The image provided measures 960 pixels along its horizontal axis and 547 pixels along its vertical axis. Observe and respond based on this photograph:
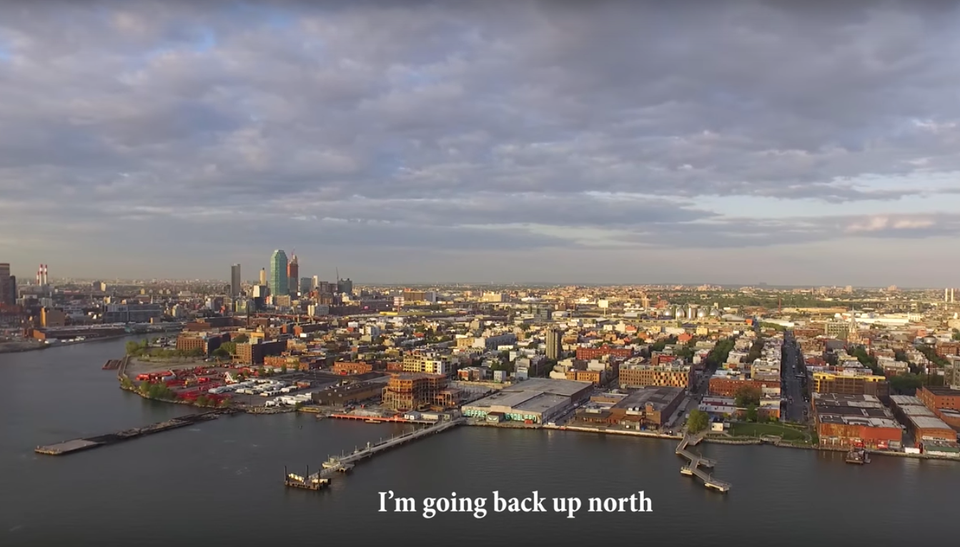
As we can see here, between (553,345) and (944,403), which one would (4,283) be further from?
(944,403)

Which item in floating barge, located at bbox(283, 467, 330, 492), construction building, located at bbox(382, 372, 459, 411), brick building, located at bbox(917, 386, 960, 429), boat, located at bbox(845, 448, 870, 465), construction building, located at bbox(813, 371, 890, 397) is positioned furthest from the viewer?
construction building, located at bbox(813, 371, 890, 397)

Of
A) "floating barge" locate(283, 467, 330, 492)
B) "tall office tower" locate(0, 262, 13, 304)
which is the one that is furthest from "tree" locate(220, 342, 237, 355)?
"tall office tower" locate(0, 262, 13, 304)

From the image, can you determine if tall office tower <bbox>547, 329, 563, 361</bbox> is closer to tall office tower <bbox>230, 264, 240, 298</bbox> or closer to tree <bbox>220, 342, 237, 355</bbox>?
tree <bbox>220, 342, 237, 355</bbox>

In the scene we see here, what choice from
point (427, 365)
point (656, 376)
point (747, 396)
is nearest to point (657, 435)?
point (747, 396)

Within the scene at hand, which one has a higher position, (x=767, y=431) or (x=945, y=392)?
(x=945, y=392)

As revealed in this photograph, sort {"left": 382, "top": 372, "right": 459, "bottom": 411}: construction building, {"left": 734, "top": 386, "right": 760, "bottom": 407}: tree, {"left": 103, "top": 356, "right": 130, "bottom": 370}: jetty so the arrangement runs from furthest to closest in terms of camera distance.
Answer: {"left": 103, "top": 356, "right": 130, "bottom": 370}: jetty < {"left": 382, "top": 372, "right": 459, "bottom": 411}: construction building < {"left": 734, "top": 386, "right": 760, "bottom": 407}: tree

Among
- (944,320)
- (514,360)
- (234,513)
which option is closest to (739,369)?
(514,360)

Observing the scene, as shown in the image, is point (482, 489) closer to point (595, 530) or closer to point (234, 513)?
point (595, 530)
